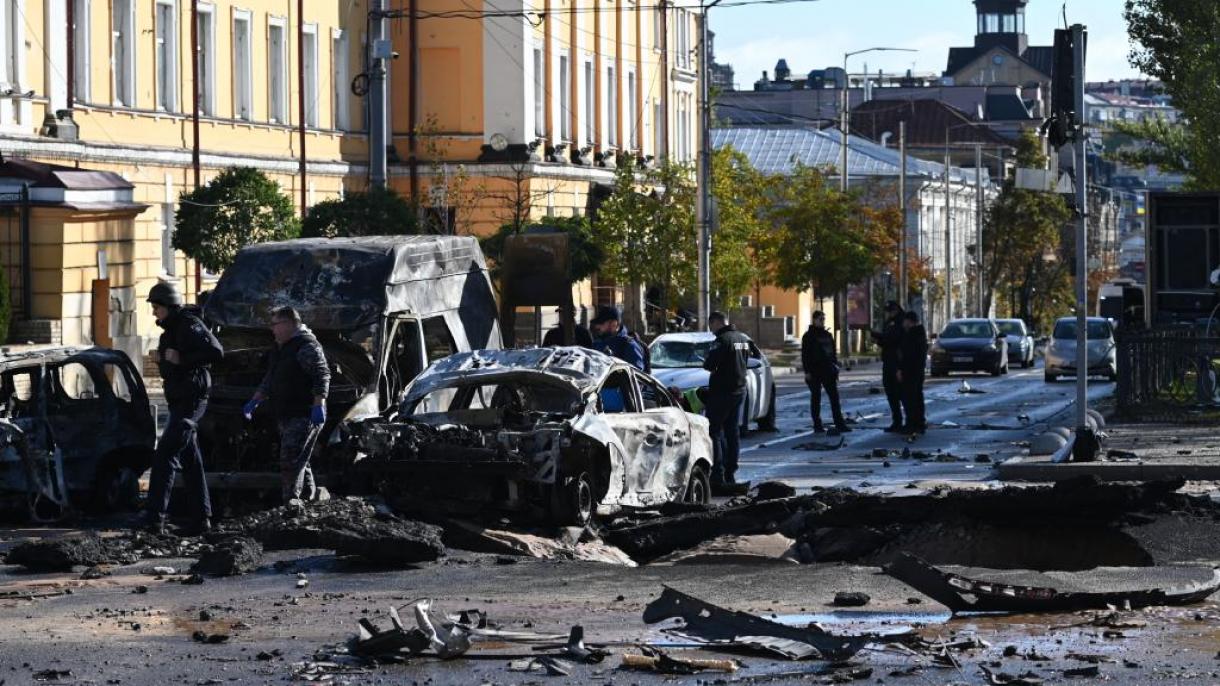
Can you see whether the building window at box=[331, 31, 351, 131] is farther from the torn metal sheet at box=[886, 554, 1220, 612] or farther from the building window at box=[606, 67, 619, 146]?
the torn metal sheet at box=[886, 554, 1220, 612]

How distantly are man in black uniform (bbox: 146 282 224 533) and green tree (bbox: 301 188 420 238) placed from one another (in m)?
19.0

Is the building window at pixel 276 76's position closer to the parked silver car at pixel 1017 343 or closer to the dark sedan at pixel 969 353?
the dark sedan at pixel 969 353

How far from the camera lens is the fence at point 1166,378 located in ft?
96.8

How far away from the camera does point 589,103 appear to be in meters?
66.2

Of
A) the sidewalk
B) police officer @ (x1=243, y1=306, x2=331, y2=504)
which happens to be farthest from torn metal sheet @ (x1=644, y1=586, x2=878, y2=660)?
the sidewalk

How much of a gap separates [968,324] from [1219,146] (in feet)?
35.9

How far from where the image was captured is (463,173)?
51875mm

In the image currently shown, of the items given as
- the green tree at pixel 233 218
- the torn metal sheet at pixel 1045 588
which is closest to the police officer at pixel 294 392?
the torn metal sheet at pixel 1045 588

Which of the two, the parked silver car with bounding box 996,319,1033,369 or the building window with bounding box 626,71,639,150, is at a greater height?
the building window with bounding box 626,71,639,150

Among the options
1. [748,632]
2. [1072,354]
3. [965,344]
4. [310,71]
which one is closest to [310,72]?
[310,71]

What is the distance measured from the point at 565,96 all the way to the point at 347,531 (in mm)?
49601

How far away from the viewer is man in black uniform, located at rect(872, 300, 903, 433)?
2950cm

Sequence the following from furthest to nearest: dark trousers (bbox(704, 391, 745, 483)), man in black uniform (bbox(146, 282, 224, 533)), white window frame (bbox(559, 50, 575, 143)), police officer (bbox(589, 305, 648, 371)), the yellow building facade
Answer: white window frame (bbox(559, 50, 575, 143)), the yellow building facade, police officer (bbox(589, 305, 648, 371)), dark trousers (bbox(704, 391, 745, 483)), man in black uniform (bbox(146, 282, 224, 533))

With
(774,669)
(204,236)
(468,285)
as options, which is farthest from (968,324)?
(774,669)
